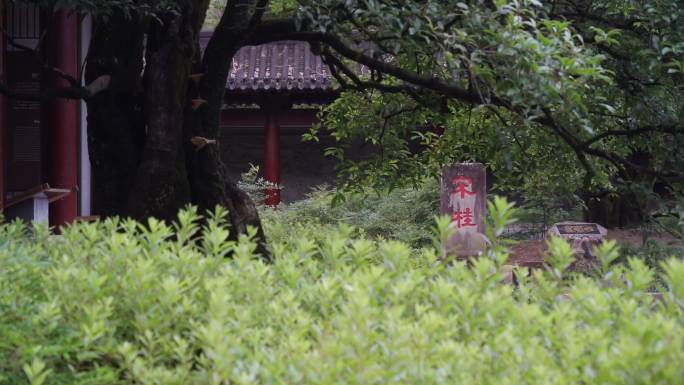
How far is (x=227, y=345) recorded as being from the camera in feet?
6.04

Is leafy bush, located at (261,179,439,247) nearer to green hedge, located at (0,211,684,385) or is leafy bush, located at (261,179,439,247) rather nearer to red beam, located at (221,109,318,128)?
red beam, located at (221,109,318,128)

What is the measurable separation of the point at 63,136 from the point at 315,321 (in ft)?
22.3

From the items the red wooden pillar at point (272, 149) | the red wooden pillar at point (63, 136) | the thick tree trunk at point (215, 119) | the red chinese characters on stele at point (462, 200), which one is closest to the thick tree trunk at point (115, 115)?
the thick tree trunk at point (215, 119)

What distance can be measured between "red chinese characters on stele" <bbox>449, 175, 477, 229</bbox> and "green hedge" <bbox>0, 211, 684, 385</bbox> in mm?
6761

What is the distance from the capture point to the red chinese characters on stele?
939cm

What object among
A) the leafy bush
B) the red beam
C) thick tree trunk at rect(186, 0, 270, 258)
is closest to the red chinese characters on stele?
the leafy bush

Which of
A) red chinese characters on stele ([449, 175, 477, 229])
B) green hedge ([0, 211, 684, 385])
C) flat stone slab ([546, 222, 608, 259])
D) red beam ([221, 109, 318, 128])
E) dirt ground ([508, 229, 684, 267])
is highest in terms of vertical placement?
red beam ([221, 109, 318, 128])

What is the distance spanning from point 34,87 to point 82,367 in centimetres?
693

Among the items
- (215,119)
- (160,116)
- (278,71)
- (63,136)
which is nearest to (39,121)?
(63,136)

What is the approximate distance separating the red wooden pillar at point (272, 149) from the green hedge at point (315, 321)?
10.1 metres

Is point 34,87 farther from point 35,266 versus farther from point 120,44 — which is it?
point 35,266

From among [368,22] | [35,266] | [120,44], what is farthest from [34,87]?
[35,266]

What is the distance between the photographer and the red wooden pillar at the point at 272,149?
502 inches

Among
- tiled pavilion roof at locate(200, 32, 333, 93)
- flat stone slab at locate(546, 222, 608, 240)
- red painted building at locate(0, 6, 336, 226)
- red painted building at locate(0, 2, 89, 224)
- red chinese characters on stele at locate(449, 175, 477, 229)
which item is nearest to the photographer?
red painted building at locate(0, 6, 336, 226)
